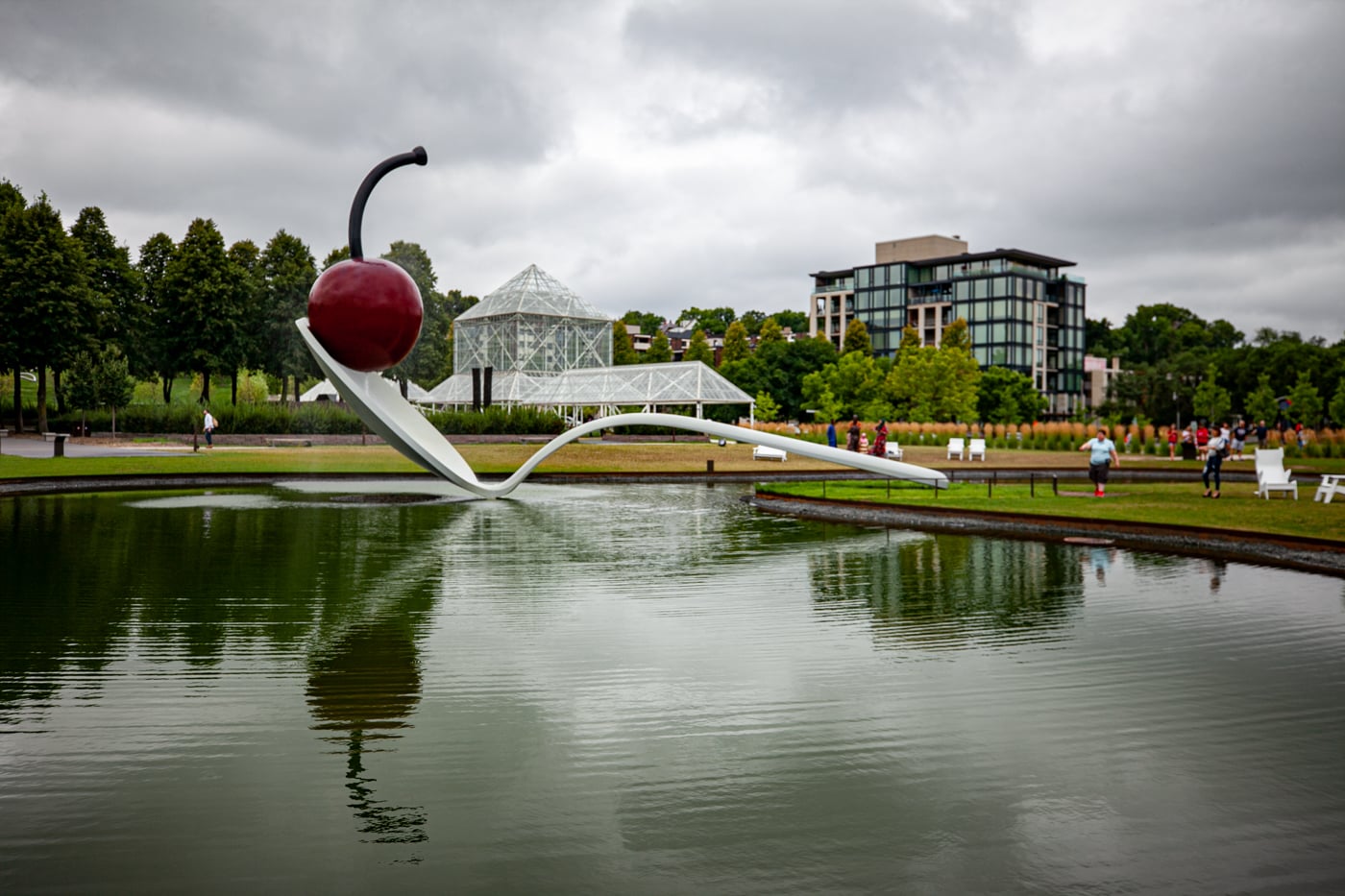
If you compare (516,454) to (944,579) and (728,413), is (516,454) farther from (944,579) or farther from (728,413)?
(728,413)

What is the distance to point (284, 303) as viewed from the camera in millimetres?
55750

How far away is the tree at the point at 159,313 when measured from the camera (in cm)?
5369

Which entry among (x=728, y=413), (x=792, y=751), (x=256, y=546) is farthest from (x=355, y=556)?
(x=728, y=413)

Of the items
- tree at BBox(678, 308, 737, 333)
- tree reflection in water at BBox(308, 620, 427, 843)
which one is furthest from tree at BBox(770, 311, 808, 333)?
tree reflection in water at BBox(308, 620, 427, 843)

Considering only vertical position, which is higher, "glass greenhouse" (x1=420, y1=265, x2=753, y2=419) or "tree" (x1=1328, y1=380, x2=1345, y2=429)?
"glass greenhouse" (x1=420, y1=265, x2=753, y2=419)

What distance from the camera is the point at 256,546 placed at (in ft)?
41.6

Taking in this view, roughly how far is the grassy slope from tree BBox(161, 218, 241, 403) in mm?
18648

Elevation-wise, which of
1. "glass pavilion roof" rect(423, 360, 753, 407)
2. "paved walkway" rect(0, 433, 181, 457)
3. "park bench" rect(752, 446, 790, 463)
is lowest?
"park bench" rect(752, 446, 790, 463)

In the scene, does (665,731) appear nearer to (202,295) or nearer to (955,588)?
(955,588)

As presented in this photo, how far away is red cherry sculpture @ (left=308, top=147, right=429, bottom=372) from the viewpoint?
52.8 ft

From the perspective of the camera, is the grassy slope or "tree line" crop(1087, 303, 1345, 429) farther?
"tree line" crop(1087, 303, 1345, 429)

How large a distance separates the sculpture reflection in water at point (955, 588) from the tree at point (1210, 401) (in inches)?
2164

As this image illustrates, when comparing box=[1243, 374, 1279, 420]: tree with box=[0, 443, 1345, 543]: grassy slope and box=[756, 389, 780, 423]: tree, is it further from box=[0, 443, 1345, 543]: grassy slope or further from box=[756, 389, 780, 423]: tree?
box=[756, 389, 780, 423]: tree

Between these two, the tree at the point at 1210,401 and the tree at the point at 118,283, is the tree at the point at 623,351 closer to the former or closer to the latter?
the tree at the point at 118,283
